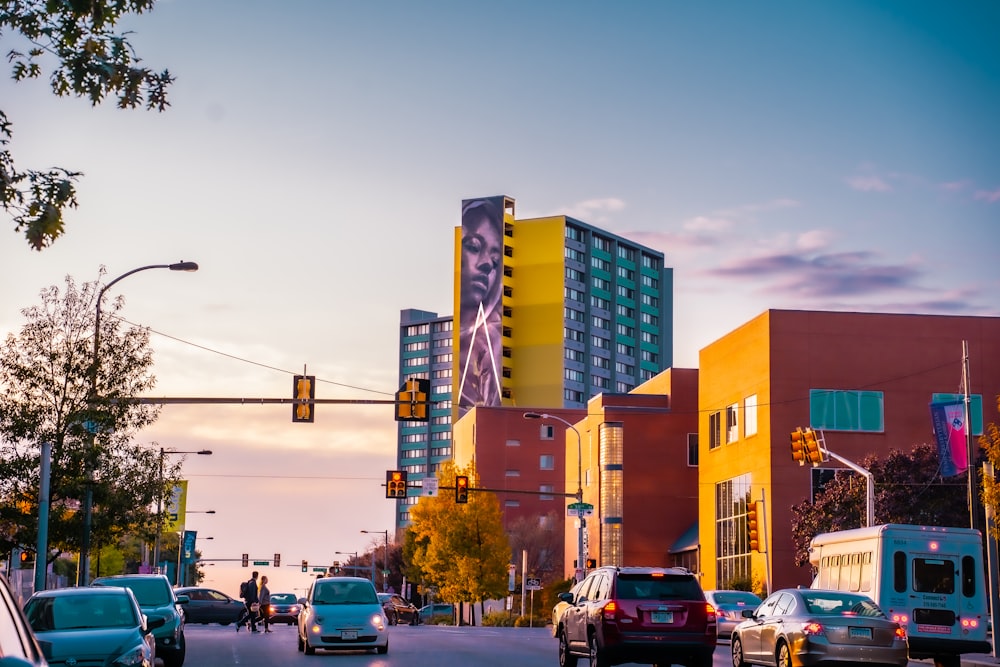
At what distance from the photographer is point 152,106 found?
46.0 feet

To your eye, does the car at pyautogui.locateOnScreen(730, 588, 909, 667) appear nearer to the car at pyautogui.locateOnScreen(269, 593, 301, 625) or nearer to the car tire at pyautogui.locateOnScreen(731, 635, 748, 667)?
the car tire at pyautogui.locateOnScreen(731, 635, 748, 667)

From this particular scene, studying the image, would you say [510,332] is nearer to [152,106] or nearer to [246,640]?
[246,640]

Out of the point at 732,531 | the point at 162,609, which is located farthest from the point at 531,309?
the point at 162,609

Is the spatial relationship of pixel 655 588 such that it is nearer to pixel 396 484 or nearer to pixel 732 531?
pixel 396 484

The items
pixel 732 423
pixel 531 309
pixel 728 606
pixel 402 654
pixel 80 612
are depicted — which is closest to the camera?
pixel 80 612

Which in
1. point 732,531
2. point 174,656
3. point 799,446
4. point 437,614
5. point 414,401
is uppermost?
point 799,446

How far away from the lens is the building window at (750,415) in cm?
6981

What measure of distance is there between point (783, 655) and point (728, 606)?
18.4 m

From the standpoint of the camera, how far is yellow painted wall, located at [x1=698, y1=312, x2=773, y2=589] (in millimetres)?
67688

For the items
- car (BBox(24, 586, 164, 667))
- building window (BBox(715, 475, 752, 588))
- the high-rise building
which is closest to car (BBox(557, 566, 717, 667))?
car (BBox(24, 586, 164, 667))

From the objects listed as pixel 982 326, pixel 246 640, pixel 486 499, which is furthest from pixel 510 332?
pixel 246 640

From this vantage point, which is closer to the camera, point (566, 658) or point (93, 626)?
point (93, 626)

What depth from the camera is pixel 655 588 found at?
23.9 meters

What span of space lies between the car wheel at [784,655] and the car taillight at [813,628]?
68 cm
